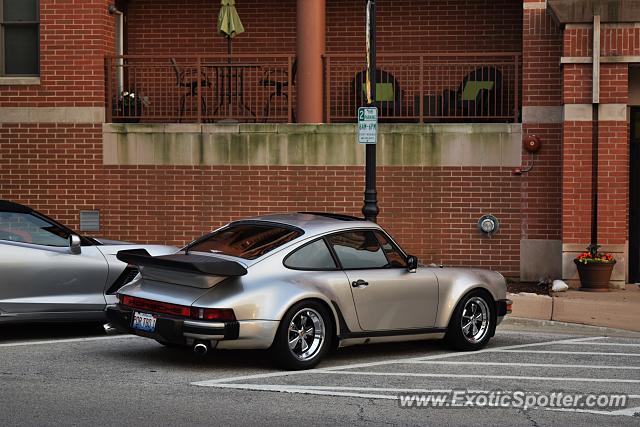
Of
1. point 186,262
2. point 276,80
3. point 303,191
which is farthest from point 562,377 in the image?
point 276,80

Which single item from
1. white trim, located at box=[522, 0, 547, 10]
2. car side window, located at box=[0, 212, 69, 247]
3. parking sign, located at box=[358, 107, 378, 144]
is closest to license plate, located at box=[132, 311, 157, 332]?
car side window, located at box=[0, 212, 69, 247]

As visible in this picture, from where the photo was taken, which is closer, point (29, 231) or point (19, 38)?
point (29, 231)

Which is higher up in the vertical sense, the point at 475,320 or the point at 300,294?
the point at 300,294

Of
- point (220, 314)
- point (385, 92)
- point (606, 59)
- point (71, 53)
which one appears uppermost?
point (71, 53)

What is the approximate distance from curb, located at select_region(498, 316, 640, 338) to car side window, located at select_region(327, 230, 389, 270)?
3.09 metres

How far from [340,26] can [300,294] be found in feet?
35.9

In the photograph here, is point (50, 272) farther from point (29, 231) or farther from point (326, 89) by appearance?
point (326, 89)

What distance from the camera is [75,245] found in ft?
37.6

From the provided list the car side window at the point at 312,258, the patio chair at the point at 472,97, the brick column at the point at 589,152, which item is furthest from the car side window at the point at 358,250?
the patio chair at the point at 472,97

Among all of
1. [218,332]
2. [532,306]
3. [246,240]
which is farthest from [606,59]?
[218,332]

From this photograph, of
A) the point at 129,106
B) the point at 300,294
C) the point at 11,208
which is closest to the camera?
the point at 300,294

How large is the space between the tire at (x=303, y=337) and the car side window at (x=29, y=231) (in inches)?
124

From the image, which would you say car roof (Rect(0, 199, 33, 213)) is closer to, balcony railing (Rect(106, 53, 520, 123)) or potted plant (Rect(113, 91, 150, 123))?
balcony railing (Rect(106, 53, 520, 123))

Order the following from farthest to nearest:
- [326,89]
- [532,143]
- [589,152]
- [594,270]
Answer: [326,89] < [532,143] < [589,152] < [594,270]
